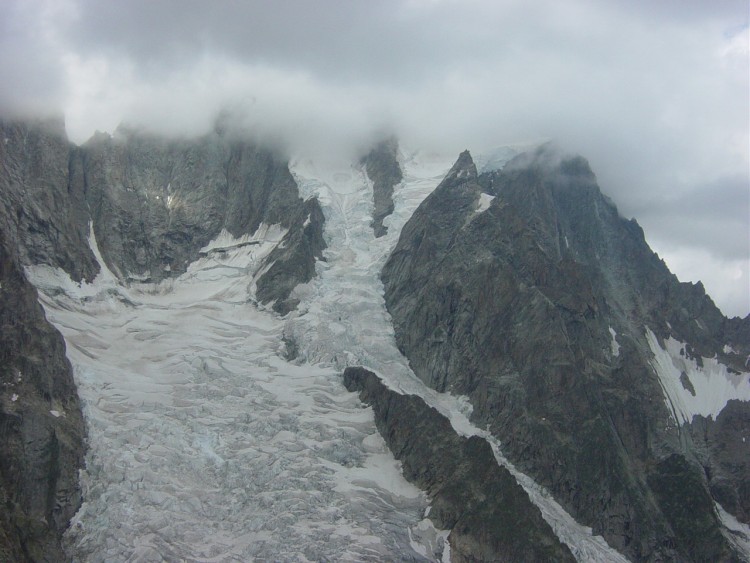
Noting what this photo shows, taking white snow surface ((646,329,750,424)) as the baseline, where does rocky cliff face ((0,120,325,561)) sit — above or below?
below

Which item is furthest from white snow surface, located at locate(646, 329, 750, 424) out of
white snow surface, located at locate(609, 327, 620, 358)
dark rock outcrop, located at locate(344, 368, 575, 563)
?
dark rock outcrop, located at locate(344, 368, 575, 563)

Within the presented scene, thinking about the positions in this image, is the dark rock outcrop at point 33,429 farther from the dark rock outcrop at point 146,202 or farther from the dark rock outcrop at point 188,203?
the dark rock outcrop at point 188,203

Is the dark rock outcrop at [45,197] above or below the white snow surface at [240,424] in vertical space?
above

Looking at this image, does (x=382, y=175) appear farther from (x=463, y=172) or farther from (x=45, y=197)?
(x=45, y=197)

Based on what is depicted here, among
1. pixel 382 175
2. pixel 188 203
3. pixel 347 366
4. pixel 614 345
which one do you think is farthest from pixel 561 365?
pixel 188 203

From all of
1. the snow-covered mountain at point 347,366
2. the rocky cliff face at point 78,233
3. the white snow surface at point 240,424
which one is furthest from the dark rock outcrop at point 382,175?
the white snow surface at point 240,424

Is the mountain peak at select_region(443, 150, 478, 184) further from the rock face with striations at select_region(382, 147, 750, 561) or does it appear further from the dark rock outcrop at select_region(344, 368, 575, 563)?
the dark rock outcrop at select_region(344, 368, 575, 563)

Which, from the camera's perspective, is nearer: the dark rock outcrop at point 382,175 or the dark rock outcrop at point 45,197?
the dark rock outcrop at point 45,197
